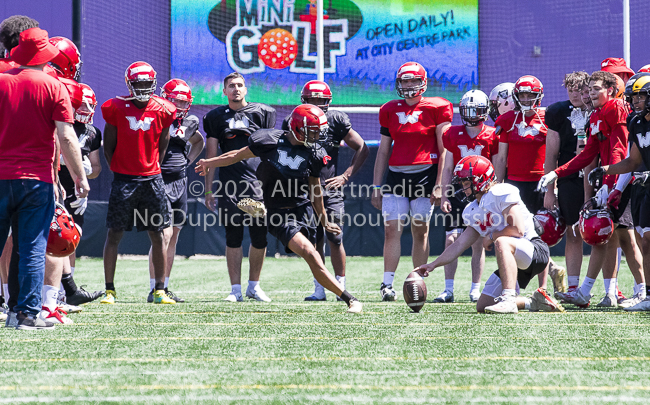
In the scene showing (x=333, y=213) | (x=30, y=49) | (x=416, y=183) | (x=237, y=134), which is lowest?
(x=333, y=213)

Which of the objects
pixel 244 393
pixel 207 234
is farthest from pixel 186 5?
pixel 244 393

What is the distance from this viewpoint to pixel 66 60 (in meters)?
5.04

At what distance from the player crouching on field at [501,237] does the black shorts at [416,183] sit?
4.52ft

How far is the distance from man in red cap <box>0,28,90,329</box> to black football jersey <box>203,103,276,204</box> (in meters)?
2.41

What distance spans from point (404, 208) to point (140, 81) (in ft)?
8.09

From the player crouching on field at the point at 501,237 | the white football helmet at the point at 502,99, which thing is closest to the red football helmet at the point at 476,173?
the player crouching on field at the point at 501,237

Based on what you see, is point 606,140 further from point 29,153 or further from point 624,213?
point 29,153

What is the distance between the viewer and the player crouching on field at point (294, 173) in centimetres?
503

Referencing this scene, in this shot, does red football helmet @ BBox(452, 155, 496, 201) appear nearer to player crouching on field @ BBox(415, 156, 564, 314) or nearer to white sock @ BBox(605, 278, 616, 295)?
player crouching on field @ BBox(415, 156, 564, 314)

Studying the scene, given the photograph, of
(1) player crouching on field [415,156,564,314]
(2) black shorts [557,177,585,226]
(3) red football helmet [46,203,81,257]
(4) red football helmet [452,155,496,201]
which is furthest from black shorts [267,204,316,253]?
(2) black shorts [557,177,585,226]

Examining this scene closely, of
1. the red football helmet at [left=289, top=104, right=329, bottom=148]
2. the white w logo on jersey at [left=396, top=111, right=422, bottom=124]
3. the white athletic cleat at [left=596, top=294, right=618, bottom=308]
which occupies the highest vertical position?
the white w logo on jersey at [left=396, top=111, right=422, bottom=124]

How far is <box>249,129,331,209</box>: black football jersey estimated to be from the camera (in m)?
5.14

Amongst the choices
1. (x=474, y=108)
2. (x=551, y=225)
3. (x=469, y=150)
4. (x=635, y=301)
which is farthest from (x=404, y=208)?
(x=635, y=301)

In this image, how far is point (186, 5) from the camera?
1519 centimetres
